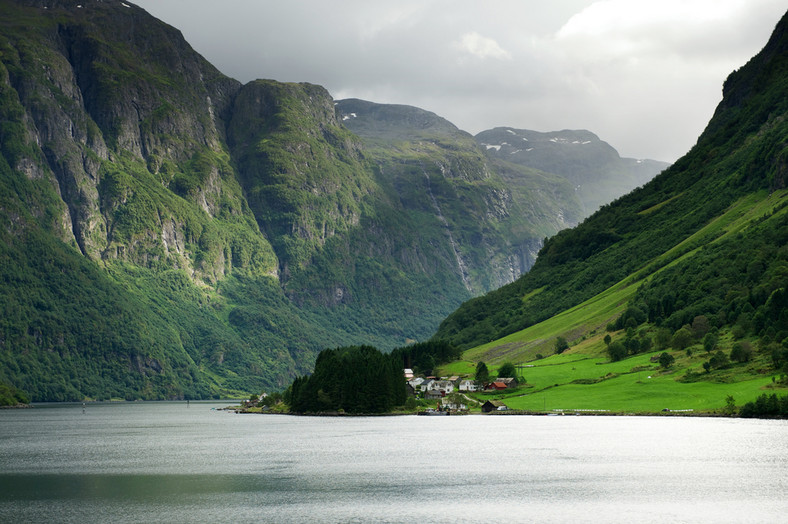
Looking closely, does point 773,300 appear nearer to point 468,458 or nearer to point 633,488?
point 468,458

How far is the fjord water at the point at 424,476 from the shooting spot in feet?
267

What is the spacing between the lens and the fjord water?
267ft

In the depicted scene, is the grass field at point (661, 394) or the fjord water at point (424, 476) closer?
the fjord water at point (424, 476)

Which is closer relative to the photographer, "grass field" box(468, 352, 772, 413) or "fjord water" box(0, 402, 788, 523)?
"fjord water" box(0, 402, 788, 523)

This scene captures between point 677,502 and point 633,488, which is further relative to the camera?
point 633,488

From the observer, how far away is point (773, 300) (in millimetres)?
191000

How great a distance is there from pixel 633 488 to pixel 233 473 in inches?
1926

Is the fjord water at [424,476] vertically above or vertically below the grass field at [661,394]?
below

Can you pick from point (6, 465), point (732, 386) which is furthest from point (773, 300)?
point (6, 465)

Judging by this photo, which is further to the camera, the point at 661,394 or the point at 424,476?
the point at 661,394

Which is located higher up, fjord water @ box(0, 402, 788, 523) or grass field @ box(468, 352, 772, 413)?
grass field @ box(468, 352, 772, 413)

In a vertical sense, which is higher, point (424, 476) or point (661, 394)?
point (661, 394)

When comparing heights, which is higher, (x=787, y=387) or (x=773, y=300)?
(x=773, y=300)

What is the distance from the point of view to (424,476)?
10462 cm
